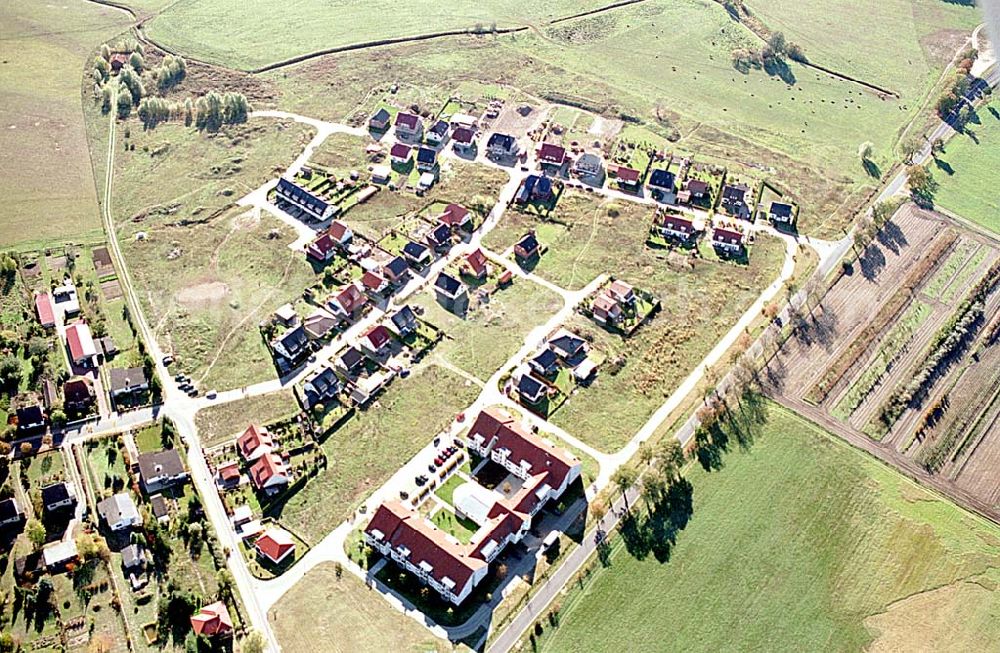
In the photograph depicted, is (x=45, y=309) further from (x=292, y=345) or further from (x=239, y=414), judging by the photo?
(x=292, y=345)

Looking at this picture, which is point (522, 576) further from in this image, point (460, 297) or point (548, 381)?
point (460, 297)

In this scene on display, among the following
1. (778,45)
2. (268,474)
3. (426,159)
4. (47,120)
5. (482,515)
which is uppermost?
(47,120)

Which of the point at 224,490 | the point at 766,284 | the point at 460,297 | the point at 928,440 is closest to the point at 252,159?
the point at 460,297

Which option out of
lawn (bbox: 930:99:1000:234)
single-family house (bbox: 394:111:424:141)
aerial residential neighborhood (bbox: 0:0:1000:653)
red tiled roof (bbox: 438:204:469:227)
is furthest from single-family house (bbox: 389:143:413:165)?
lawn (bbox: 930:99:1000:234)

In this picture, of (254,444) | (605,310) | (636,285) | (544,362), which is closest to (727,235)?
(636,285)

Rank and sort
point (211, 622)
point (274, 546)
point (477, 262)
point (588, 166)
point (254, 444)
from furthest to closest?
point (588, 166) → point (477, 262) → point (254, 444) → point (274, 546) → point (211, 622)

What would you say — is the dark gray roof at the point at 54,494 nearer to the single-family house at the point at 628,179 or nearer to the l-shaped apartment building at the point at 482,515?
the l-shaped apartment building at the point at 482,515
